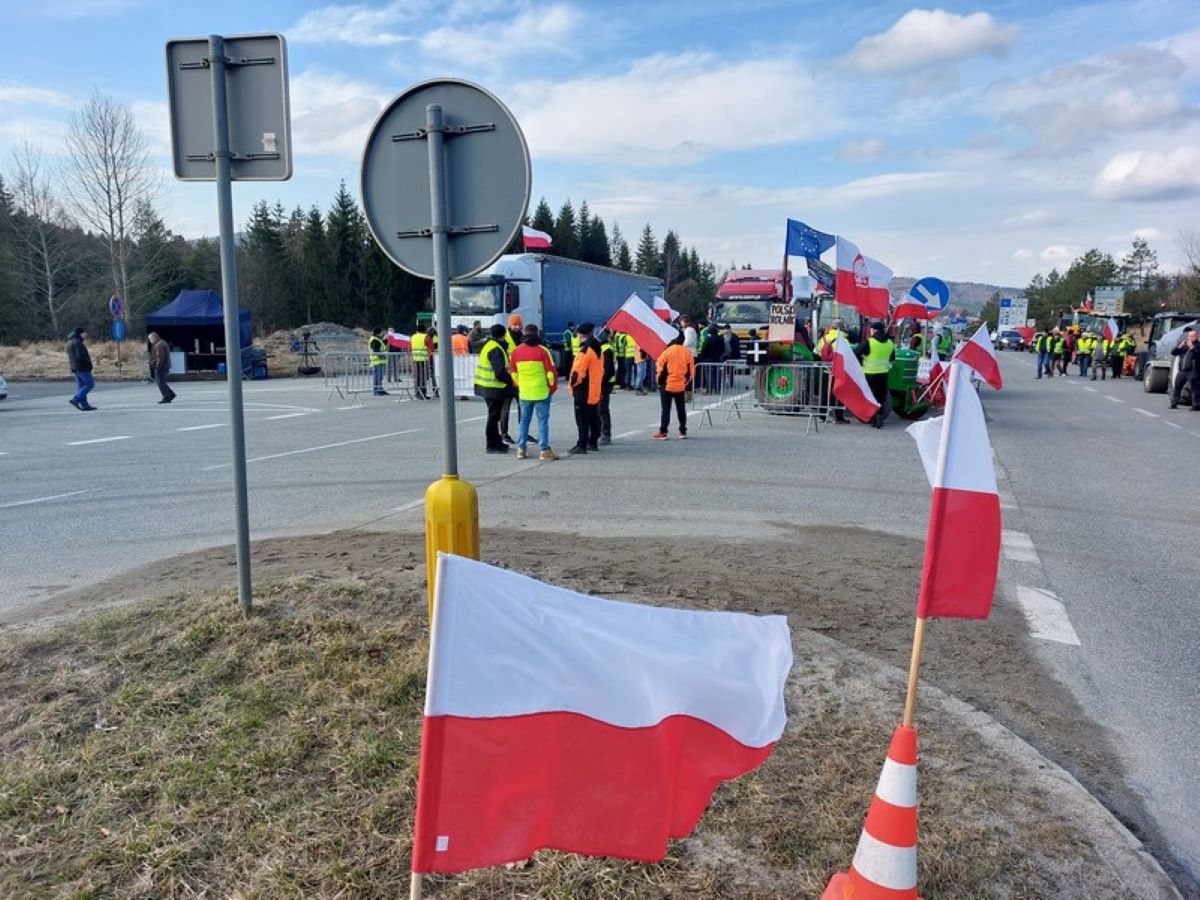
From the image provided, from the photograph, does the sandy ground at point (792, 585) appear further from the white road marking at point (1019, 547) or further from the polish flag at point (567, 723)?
the polish flag at point (567, 723)

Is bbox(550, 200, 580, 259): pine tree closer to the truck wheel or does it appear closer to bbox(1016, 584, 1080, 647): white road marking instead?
the truck wheel

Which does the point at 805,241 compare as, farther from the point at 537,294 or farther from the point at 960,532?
the point at 960,532

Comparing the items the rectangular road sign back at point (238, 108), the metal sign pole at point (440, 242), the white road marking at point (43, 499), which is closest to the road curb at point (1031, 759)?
the metal sign pole at point (440, 242)

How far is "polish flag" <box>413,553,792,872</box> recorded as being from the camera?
1918mm

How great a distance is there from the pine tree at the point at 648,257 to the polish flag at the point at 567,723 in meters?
112

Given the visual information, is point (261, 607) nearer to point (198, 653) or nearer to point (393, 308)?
point (198, 653)

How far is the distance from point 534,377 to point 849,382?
191 inches

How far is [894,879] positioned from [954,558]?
1.02 metres

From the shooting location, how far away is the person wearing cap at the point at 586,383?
1269 cm

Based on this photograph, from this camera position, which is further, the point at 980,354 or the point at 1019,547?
the point at 980,354

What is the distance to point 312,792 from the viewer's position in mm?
3324

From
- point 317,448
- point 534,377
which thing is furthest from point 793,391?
point 317,448

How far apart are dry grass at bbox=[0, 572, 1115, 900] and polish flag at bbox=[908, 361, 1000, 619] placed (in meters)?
0.84

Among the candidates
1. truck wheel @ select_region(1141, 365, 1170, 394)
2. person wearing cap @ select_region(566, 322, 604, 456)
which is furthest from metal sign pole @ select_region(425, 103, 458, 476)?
truck wheel @ select_region(1141, 365, 1170, 394)
